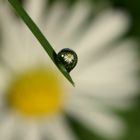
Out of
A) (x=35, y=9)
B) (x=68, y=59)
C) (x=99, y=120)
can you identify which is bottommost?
(x=99, y=120)

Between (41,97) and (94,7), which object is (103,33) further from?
(41,97)

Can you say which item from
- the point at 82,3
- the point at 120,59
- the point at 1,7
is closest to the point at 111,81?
the point at 120,59

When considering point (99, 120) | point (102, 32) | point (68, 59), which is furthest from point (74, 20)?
point (68, 59)

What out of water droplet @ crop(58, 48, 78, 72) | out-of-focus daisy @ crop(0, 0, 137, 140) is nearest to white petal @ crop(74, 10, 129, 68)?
out-of-focus daisy @ crop(0, 0, 137, 140)

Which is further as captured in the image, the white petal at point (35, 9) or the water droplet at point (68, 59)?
the white petal at point (35, 9)

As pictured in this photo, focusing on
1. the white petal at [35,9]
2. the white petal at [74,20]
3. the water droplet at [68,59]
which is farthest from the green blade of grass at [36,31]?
the white petal at [74,20]

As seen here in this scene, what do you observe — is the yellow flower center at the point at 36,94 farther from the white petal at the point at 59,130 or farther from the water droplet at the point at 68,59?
the water droplet at the point at 68,59

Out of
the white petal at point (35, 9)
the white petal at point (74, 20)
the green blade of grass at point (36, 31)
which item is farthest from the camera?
the white petal at point (74, 20)

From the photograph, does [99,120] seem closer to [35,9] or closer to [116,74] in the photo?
[116,74]
